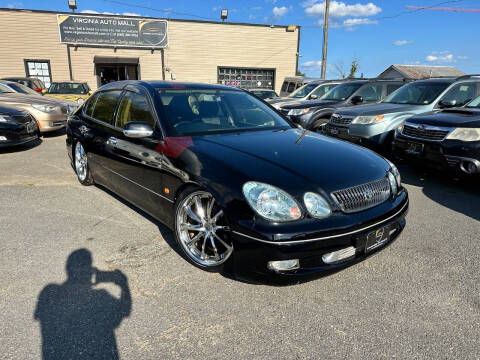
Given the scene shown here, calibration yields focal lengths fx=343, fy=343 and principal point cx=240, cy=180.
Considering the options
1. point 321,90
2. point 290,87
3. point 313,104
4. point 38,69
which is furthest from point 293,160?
point 38,69

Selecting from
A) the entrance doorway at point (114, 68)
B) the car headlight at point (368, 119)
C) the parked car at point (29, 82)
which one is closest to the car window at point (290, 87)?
the car headlight at point (368, 119)

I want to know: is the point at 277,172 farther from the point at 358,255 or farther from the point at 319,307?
the point at 319,307

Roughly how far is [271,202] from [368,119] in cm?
468

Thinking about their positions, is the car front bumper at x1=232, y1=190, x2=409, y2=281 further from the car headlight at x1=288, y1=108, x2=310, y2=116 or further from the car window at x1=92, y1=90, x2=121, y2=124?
the car headlight at x1=288, y1=108, x2=310, y2=116

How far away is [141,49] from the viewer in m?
21.5

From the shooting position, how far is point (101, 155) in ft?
13.4

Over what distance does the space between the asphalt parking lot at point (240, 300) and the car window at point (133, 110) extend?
43.2 inches

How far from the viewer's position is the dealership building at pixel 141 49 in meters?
19.7

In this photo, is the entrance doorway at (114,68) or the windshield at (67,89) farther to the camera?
the entrance doorway at (114,68)

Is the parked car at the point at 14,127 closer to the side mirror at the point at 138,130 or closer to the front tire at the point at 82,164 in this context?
the front tire at the point at 82,164

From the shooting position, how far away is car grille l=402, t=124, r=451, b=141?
4.79 m

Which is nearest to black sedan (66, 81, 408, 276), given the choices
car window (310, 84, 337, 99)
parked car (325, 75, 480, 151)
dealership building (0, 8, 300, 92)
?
parked car (325, 75, 480, 151)

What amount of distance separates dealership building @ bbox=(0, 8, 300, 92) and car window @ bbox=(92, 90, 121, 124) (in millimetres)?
18062

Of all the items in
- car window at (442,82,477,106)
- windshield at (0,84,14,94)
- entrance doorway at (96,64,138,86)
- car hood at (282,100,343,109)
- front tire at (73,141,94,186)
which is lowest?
front tire at (73,141,94,186)
